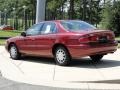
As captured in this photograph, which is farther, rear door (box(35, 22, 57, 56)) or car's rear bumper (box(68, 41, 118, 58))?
rear door (box(35, 22, 57, 56))

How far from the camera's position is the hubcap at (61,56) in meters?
13.3

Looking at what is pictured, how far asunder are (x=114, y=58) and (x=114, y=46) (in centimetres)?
180

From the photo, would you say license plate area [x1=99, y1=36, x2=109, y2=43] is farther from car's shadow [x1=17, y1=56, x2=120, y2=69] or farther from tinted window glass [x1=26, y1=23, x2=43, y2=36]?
tinted window glass [x1=26, y1=23, x2=43, y2=36]

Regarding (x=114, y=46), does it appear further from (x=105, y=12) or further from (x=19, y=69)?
(x=105, y=12)

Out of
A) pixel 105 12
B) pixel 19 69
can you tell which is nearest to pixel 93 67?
pixel 19 69

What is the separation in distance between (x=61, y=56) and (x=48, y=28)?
1449mm

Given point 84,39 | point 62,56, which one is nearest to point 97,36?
point 84,39

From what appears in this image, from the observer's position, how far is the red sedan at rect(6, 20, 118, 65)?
1277 cm

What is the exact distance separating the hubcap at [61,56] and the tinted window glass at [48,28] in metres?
0.90

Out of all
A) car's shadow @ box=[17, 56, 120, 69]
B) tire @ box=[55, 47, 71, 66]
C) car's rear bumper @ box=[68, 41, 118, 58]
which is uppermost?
car's rear bumper @ box=[68, 41, 118, 58]

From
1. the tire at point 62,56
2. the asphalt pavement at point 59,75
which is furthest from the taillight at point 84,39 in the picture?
the asphalt pavement at point 59,75

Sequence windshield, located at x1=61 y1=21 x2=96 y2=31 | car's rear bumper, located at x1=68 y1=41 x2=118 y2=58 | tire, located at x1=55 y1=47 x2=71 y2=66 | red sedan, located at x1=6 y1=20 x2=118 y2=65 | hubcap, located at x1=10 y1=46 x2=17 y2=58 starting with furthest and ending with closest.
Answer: hubcap, located at x1=10 y1=46 x2=17 y2=58, windshield, located at x1=61 y1=21 x2=96 y2=31, tire, located at x1=55 y1=47 x2=71 y2=66, red sedan, located at x1=6 y1=20 x2=118 y2=65, car's rear bumper, located at x1=68 y1=41 x2=118 y2=58

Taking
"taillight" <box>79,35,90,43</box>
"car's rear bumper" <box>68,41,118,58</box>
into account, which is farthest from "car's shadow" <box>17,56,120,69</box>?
"taillight" <box>79,35,90,43</box>

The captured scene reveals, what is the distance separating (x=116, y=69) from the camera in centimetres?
1210
